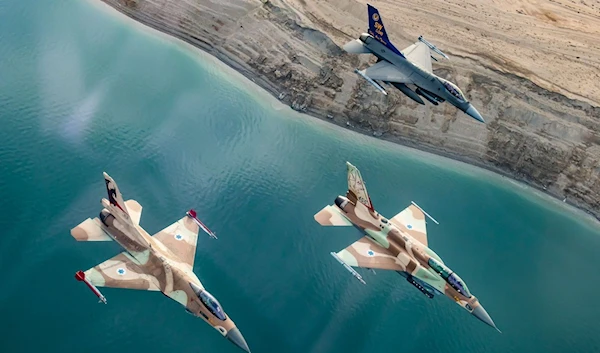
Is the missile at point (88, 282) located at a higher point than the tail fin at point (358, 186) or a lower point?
lower

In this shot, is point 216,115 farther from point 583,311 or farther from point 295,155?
point 583,311

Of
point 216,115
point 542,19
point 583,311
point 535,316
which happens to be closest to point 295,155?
point 216,115

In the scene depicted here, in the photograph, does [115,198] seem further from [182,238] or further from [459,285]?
[459,285]

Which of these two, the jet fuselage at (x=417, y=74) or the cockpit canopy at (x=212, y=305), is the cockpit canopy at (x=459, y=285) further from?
the jet fuselage at (x=417, y=74)

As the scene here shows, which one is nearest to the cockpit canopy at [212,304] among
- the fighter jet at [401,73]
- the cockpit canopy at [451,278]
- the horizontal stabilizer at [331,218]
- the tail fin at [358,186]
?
the horizontal stabilizer at [331,218]

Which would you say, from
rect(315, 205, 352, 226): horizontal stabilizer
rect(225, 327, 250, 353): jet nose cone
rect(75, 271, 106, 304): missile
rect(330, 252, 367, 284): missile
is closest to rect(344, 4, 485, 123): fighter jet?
rect(315, 205, 352, 226): horizontal stabilizer

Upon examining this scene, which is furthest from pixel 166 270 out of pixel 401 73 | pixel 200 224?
pixel 401 73

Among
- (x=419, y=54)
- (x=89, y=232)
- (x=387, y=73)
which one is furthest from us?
(x=419, y=54)

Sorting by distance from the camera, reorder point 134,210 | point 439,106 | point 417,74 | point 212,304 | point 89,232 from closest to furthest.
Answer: point 212,304
point 89,232
point 134,210
point 417,74
point 439,106
